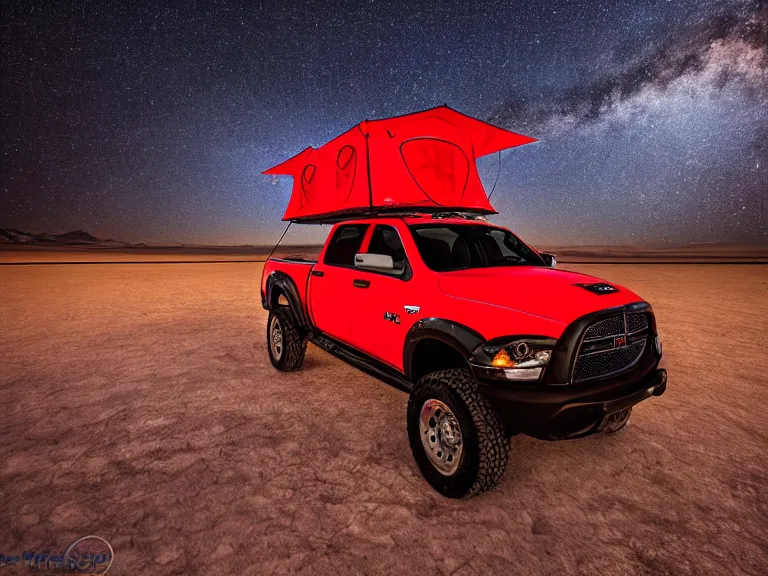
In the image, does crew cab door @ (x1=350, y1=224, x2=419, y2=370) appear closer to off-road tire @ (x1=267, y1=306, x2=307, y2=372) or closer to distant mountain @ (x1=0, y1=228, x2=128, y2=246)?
off-road tire @ (x1=267, y1=306, x2=307, y2=372)

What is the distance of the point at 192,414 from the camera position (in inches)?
162

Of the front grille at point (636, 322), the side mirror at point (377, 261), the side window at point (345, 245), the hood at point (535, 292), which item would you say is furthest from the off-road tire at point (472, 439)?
the side window at point (345, 245)

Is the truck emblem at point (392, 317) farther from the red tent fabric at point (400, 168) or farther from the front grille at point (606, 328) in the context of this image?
the red tent fabric at point (400, 168)

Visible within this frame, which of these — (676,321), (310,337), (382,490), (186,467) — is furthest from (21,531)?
(676,321)

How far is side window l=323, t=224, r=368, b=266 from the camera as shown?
4.54m

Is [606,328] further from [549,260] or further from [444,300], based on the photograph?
[549,260]

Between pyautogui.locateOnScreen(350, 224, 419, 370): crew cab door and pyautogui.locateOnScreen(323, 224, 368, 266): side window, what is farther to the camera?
pyautogui.locateOnScreen(323, 224, 368, 266): side window

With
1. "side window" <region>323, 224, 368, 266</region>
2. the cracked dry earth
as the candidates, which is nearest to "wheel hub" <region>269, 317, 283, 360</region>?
the cracked dry earth

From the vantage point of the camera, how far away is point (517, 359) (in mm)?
2549

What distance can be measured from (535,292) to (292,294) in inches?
128

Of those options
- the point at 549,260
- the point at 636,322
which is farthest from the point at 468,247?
the point at 636,322

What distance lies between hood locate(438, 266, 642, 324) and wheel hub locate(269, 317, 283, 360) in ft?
9.51

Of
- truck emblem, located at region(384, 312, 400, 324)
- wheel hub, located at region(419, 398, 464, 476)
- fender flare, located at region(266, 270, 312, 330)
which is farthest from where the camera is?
fender flare, located at region(266, 270, 312, 330)

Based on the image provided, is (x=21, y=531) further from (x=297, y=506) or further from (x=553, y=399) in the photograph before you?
(x=553, y=399)
